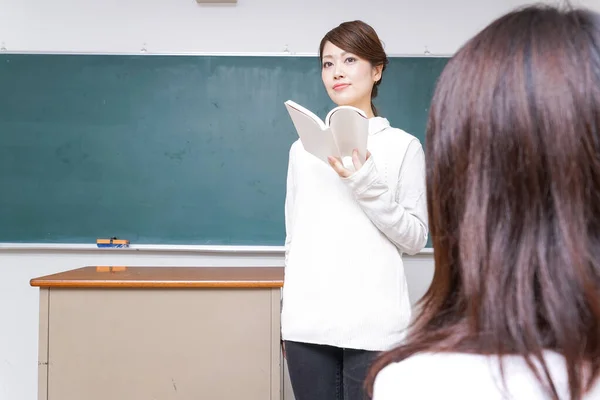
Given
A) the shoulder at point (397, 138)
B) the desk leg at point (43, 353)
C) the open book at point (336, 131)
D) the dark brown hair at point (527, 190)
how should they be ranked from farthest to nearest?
the desk leg at point (43, 353)
the shoulder at point (397, 138)
the open book at point (336, 131)
the dark brown hair at point (527, 190)

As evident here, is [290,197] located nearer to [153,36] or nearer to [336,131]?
[336,131]

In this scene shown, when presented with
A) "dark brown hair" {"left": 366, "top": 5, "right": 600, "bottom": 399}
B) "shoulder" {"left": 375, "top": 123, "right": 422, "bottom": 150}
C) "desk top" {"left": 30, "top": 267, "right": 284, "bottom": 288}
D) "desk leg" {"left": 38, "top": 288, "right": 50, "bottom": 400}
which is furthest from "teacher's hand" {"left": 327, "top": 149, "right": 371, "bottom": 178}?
"desk leg" {"left": 38, "top": 288, "right": 50, "bottom": 400}

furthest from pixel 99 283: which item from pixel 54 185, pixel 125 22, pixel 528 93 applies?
pixel 528 93

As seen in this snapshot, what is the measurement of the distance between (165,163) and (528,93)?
2.37 meters

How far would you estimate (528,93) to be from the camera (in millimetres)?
423

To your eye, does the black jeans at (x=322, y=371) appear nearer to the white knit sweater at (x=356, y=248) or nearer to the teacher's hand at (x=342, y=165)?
the white knit sweater at (x=356, y=248)

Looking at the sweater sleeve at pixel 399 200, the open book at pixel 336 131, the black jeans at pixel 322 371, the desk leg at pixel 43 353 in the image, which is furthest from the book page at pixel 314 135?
the desk leg at pixel 43 353

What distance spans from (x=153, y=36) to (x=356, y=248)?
200 centimetres

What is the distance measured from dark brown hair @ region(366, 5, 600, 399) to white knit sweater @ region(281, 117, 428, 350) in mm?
631

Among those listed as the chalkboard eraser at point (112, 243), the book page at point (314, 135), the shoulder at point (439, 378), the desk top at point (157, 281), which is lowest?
the desk top at point (157, 281)

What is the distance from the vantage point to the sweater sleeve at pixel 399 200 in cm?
110

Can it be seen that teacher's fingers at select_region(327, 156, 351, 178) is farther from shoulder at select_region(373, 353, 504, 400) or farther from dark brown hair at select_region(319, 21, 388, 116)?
shoulder at select_region(373, 353, 504, 400)

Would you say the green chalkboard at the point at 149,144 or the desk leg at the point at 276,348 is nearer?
the desk leg at the point at 276,348

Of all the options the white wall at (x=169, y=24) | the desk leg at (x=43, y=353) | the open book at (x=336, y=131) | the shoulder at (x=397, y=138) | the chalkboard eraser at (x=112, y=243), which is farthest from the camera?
the white wall at (x=169, y=24)
